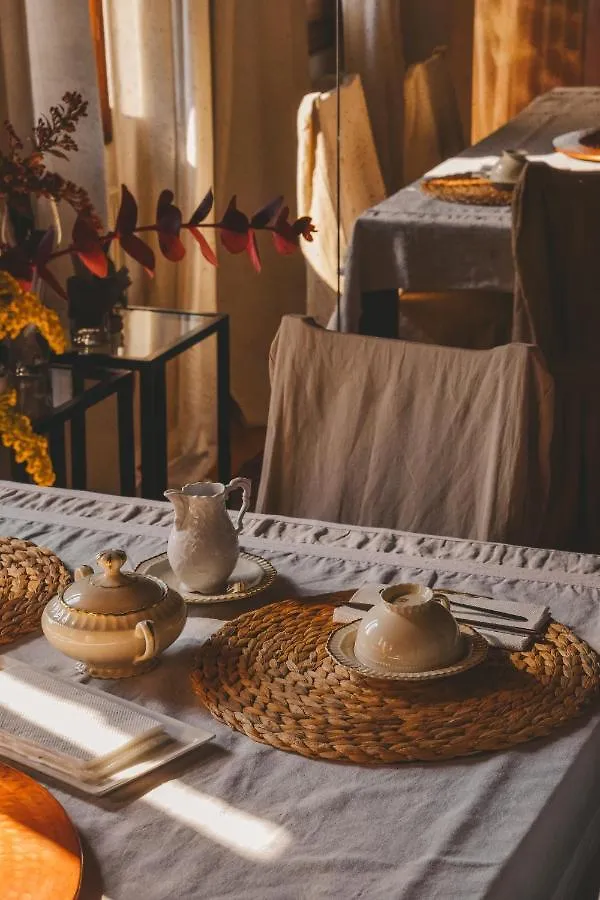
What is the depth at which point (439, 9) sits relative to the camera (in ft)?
16.4

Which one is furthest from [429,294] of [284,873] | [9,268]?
[284,873]

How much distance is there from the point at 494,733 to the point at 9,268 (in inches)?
22.1

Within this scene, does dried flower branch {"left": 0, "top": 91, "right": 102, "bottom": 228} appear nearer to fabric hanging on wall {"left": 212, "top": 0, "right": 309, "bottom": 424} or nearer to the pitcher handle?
the pitcher handle

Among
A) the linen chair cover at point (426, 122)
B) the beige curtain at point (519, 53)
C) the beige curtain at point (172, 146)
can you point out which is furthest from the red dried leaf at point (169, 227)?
the beige curtain at point (519, 53)

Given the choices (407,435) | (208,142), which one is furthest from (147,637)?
(208,142)

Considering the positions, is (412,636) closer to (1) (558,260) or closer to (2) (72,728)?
(2) (72,728)

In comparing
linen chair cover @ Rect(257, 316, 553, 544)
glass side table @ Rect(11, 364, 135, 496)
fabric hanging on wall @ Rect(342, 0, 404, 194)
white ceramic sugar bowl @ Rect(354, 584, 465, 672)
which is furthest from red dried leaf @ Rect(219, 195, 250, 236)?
fabric hanging on wall @ Rect(342, 0, 404, 194)

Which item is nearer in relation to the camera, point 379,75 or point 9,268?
point 9,268

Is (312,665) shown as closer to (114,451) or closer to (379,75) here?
(114,451)

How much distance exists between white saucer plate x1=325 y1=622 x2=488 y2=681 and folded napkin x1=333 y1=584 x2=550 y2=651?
0.02m

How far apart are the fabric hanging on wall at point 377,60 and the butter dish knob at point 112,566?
3.53 m

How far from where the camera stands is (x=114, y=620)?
1.16 m

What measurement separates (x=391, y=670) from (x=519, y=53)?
4.81 metres

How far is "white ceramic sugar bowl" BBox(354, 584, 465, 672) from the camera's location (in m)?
1.15
